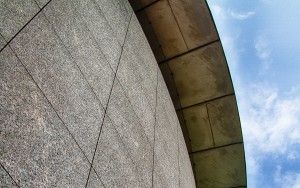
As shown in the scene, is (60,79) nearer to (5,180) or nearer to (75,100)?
(75,100)

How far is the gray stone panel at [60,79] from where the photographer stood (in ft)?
13.0

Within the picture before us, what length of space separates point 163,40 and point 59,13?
5.53 metres

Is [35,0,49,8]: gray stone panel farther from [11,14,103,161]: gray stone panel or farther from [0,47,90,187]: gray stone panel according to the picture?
[0,47,90,187]: gray stone panel

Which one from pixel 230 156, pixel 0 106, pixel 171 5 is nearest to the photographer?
pixel 0 106

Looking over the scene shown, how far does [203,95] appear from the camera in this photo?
35.7 feet

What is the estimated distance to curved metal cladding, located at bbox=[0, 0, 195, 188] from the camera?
3479 millimetres

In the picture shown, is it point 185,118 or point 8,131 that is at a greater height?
point 185,118

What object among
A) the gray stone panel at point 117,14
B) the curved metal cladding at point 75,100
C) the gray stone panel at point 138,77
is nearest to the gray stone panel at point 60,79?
the curved metal cladding at point 75,100

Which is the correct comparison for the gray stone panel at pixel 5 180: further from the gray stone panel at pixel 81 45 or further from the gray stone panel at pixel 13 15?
the gray stone panel at pixel 81 45

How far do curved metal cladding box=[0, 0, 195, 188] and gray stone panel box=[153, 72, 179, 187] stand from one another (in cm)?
3

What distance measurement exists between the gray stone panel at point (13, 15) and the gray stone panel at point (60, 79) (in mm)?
92

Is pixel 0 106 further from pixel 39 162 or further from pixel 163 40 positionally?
pixel 163 40

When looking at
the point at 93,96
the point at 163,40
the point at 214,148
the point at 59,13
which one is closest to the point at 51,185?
the point at 93,96

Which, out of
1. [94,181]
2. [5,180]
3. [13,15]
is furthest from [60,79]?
[5,180]
